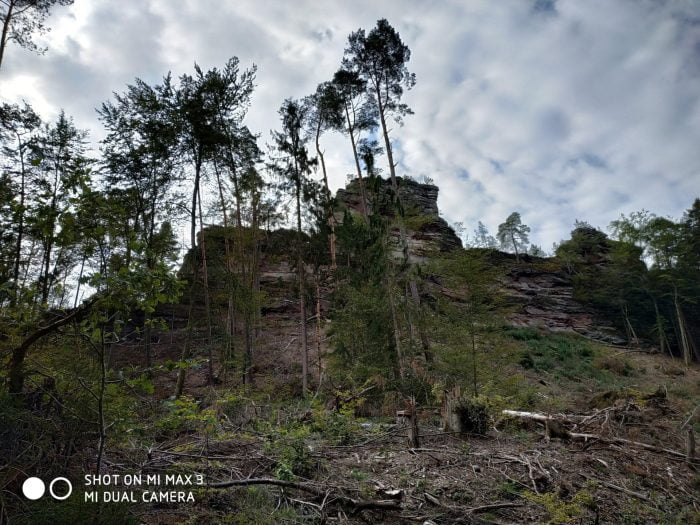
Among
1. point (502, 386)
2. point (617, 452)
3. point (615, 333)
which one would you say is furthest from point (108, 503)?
point (615, 333)

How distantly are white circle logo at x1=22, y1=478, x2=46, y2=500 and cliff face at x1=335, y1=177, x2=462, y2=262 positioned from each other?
887cm

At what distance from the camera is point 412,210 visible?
12.6 meters

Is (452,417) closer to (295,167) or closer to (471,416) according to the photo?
(471,416)

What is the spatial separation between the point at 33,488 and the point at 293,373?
14.6 m

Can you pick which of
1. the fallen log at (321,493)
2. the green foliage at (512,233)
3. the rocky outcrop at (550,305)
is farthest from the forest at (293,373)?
the green foliage at (512,233)

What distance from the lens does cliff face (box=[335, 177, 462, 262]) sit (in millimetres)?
12008

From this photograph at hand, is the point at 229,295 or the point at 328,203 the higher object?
the point at 328,203

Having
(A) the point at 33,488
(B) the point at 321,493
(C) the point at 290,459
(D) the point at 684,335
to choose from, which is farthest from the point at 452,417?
(D) the point at 684,335

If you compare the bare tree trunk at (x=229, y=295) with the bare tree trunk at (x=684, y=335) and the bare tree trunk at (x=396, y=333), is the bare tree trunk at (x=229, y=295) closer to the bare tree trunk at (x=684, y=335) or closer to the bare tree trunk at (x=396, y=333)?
the bare tree trunk at (x=396, y=333)

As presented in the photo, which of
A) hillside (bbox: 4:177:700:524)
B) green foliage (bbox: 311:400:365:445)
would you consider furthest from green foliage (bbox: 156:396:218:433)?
green foliage (bbox: 311:400:365:445)

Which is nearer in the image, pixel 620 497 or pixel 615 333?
pixel 620 497

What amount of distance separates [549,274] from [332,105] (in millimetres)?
27541

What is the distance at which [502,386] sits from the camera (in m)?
9.21

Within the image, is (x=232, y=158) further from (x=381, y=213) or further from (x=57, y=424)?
(x=57, y=424)
